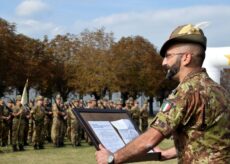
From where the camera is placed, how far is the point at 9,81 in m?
46.2

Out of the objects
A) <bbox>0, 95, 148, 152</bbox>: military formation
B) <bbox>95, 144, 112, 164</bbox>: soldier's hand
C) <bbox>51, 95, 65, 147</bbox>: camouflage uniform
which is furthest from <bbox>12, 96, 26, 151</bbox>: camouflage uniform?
<bbox>95, 144, 112, 164</bbox>: soldier's hand

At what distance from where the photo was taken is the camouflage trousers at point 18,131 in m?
16.1

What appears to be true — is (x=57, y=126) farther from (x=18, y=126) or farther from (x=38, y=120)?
(x=18, y=126)

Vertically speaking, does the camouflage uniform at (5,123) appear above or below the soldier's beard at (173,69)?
below

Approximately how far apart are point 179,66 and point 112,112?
98 cm

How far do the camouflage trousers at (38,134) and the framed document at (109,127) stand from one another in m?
12.9

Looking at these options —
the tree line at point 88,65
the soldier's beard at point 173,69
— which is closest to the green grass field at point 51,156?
the soldier's beard at point 173,69

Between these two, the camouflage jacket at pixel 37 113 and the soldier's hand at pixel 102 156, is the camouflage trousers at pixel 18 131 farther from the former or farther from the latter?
the soldier's hand at pixel 102 156

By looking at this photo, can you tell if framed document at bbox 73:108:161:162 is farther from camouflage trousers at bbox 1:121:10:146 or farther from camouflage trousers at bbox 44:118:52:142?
camouflage trousers at bbox 44:118:52:142

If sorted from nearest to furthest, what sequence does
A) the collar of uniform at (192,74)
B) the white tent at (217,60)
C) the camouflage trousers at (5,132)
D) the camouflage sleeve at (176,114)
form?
the camouflage sleeve at (176,114)
the collar of uniform at (192,74)
the white tent at (217,60)
the camouflage trousers at (5,132)

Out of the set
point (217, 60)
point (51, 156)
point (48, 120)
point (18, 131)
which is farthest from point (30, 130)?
point (217, 60)

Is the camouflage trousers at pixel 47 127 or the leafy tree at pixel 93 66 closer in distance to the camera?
the camouflage trousers at pixel 47 127

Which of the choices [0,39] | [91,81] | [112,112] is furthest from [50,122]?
[91,81]

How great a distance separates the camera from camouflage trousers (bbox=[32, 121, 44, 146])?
1672 cm
